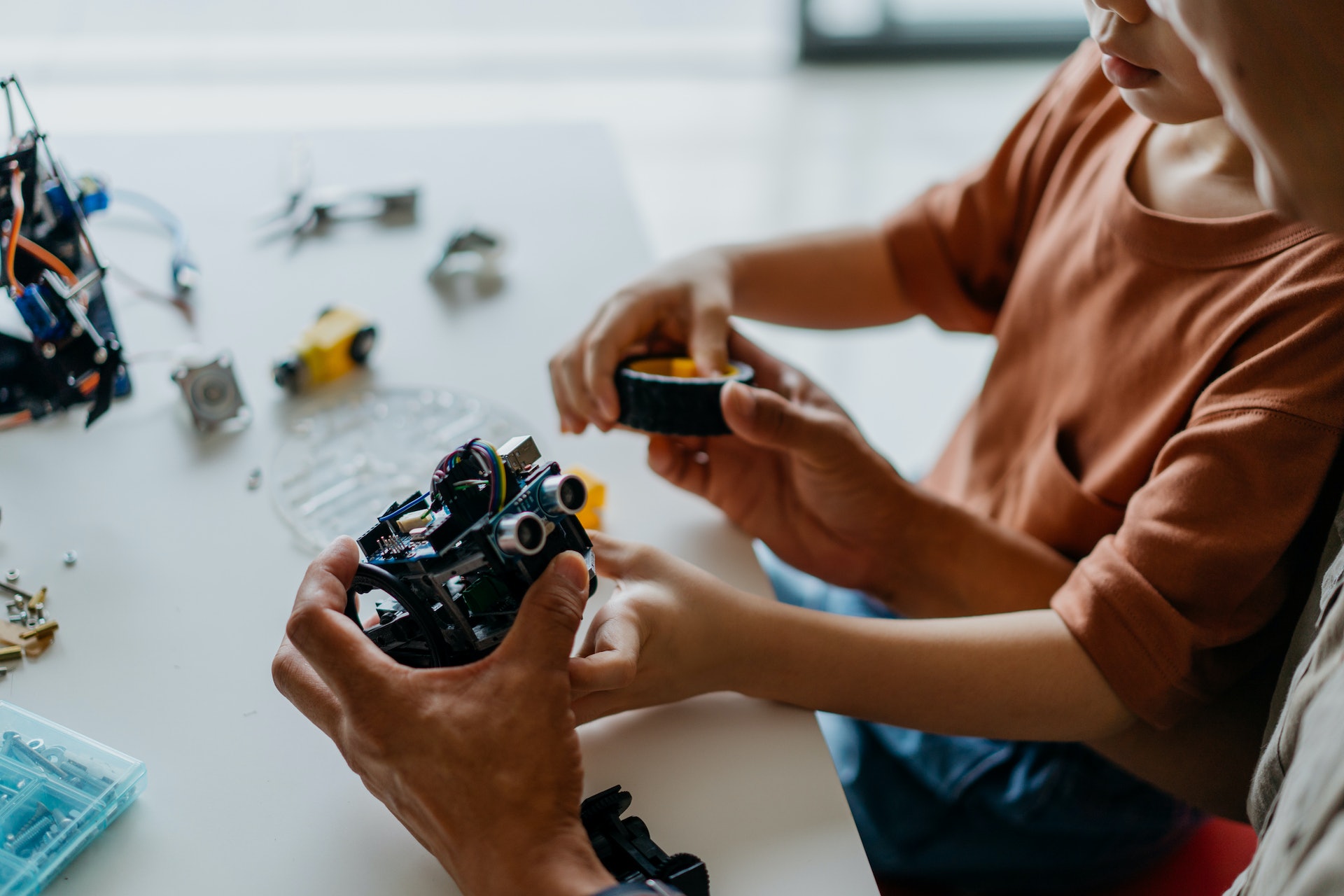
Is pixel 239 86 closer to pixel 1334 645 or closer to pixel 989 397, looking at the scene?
pixel 989 397

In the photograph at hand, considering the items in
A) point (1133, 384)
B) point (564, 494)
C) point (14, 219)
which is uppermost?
point (14, 219)

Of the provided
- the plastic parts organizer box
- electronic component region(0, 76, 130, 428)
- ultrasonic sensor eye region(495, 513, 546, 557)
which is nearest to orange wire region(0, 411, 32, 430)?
electronic component region(0, 76, 130, 428)

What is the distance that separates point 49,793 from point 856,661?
0.50m

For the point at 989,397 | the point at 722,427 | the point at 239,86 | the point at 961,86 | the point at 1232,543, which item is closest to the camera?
the point at 1232,543

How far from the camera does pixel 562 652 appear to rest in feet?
1.85

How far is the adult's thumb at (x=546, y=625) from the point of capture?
559 mm

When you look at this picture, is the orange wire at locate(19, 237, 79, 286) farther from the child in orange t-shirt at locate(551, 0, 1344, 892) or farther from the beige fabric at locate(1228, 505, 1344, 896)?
the beige fabric at locate(1228, 505, 1344, 896)

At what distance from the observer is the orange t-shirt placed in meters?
0.67

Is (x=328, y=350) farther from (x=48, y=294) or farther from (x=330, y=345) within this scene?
(x=48, y=294)

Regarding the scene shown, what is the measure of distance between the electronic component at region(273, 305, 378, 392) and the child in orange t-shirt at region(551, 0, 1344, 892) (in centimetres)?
21

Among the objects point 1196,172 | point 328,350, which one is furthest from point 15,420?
point 1196,172

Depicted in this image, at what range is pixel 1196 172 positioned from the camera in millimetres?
803

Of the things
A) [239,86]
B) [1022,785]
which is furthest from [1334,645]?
[239,86]

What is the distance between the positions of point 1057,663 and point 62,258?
83 centimetres
